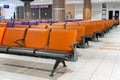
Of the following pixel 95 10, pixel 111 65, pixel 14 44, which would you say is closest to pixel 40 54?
pixel 14 44

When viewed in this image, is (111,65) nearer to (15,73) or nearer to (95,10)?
(15,73)

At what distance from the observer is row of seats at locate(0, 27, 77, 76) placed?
4.23 m

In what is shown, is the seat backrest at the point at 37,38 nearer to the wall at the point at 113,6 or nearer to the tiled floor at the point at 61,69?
the tiled floor at the point at 61,69

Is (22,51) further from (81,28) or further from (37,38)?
(81,28)

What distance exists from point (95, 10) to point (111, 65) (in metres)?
29.8

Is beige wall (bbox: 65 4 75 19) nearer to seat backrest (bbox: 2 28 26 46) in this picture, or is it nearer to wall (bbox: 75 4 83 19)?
wall (bbox: 75 4 83 19)

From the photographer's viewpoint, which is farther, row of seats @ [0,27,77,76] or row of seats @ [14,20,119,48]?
row of seats @ [14,20,119,48]

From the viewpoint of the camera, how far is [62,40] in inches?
178

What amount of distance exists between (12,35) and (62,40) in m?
1.41

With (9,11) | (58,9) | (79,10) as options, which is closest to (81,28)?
(58,9)

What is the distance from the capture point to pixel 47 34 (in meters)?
4.76

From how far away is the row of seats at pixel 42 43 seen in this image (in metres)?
4.23

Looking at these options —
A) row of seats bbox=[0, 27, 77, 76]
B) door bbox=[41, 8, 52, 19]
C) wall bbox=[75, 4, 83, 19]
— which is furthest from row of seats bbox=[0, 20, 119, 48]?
door bbox=[41, 8, 52, 19]

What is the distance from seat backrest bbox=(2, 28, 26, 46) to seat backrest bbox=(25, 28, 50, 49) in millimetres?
175
